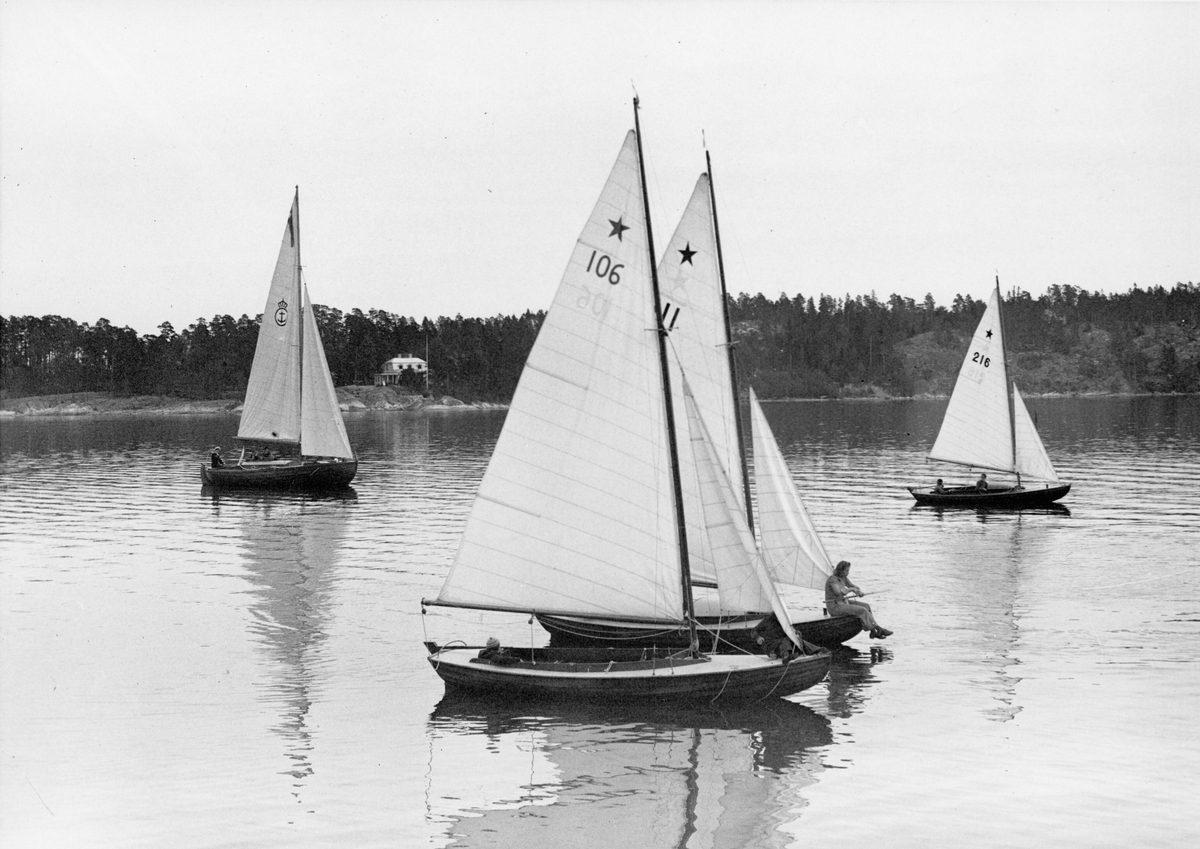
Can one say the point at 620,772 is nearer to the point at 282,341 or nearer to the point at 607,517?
the point at 607,517

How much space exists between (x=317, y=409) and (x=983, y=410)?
122 ft

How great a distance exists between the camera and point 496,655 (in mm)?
24578

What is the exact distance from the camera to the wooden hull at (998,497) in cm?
5928

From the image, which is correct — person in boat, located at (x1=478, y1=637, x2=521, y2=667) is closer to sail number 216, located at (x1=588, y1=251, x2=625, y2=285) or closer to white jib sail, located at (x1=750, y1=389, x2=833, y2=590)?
sail number 216, located at (x1=588, y1=251, x2=625, y2=285)

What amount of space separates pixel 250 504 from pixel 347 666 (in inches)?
1528

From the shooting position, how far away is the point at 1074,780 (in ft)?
66.8

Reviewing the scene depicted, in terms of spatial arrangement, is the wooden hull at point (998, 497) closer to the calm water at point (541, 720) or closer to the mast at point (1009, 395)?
the mast at point (1009, 395)

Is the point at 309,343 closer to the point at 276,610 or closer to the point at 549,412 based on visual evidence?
the point at 276,610

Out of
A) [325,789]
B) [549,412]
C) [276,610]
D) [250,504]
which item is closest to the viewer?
[325,789]

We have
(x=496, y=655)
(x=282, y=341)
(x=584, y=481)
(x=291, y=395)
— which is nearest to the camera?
(x=584, y=481)

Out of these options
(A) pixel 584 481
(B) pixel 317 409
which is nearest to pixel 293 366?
(B) pixel 317 409

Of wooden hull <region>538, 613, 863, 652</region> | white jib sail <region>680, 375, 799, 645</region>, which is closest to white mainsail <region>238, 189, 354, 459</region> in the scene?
wooden hull <region>538, 613, 863, 652</region>

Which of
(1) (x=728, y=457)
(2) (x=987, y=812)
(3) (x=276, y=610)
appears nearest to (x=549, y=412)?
(1) (x=728, y=457)

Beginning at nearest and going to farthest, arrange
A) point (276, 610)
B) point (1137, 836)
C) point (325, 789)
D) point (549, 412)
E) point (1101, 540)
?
point (1137, 836), point (325, 789), point (549, 412), point (276, 610), point (1101, 540)
